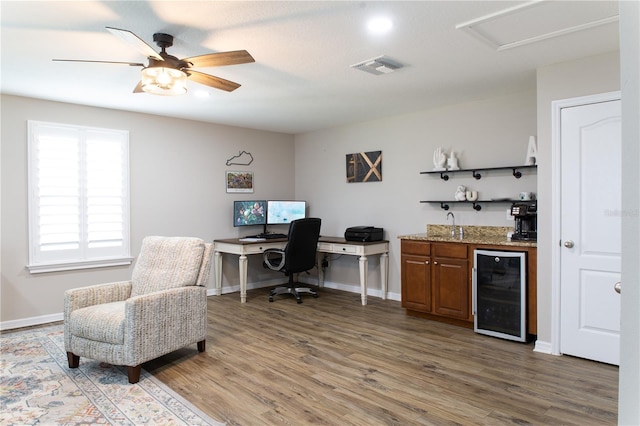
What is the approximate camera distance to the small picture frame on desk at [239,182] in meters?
5.91

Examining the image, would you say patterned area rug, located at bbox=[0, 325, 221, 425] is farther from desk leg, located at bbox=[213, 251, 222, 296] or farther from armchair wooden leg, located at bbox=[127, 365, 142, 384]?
desk leg, located at bbox=[213, 251, 222, 296]

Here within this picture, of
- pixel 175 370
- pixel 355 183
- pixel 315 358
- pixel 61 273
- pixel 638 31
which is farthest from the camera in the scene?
pixel 355 183

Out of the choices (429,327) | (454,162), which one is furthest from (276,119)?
(429,327)

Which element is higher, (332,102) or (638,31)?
(332,102)

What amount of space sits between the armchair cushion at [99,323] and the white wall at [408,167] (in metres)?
3.43

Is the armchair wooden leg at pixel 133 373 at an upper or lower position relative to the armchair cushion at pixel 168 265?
lower

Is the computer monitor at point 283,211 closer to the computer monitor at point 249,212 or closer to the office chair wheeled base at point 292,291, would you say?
the computer monitor at point 249,212

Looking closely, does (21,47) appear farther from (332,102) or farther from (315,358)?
(315,358)

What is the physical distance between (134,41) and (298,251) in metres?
3.33

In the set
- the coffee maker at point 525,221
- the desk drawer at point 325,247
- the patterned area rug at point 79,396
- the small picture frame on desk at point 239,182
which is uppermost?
the small picture frame on desk at point 239,182

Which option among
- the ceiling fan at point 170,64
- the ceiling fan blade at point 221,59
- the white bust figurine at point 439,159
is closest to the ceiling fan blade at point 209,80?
the ceiling fan at point 170,64

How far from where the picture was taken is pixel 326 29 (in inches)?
104

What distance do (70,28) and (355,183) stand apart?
398 cm

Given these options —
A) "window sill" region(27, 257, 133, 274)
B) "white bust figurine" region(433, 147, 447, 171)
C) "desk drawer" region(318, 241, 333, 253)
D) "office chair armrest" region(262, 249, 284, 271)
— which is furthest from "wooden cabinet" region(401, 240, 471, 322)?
"window sill" region(27, 257, 133, 274)
